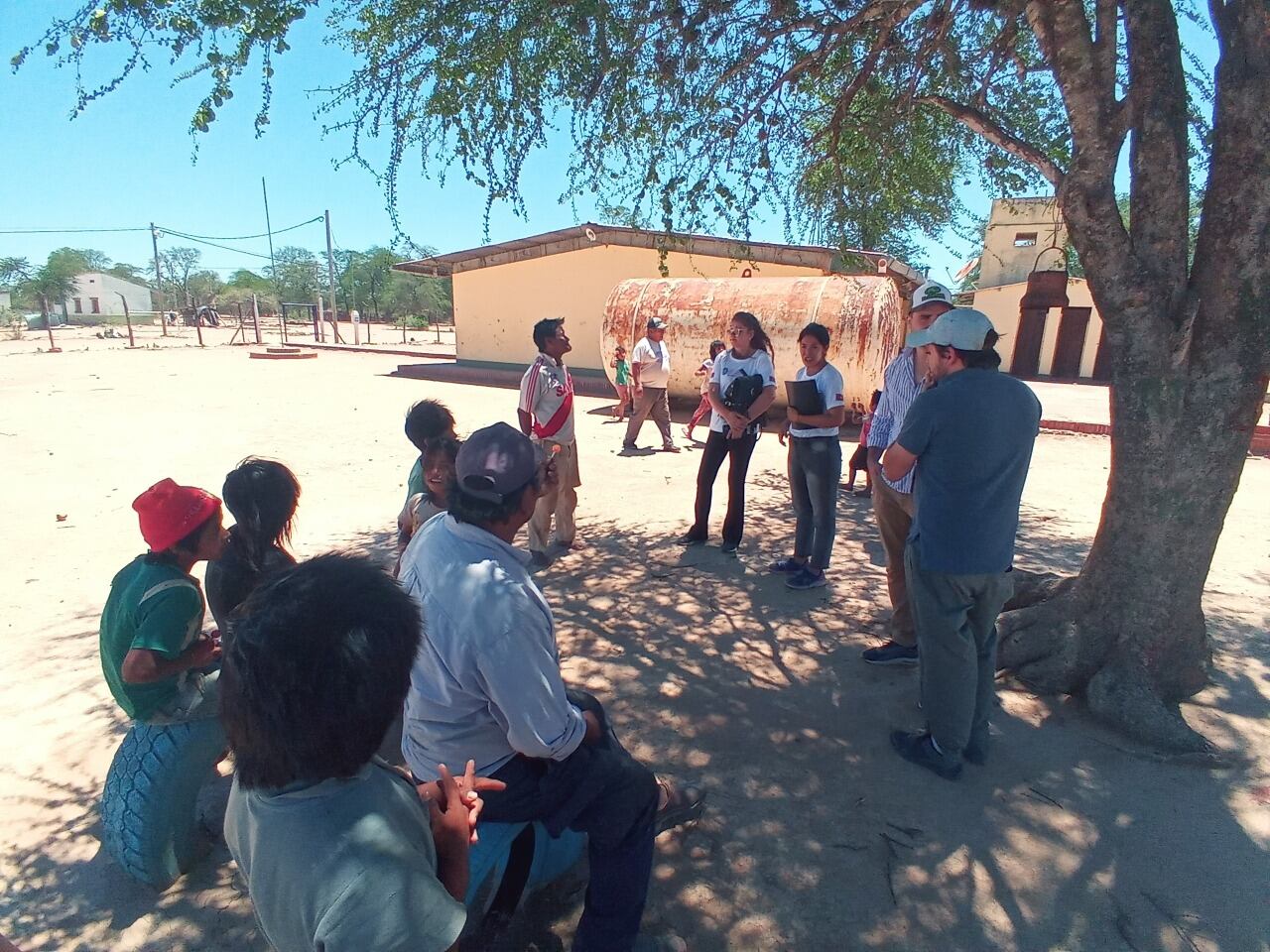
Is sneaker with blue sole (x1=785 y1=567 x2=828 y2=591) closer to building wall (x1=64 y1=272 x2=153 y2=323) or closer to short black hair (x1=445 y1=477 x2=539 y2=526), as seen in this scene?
short black hair (x1=445 y1=477 x2=539 y2=526)

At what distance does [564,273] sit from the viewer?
19797 millimetres

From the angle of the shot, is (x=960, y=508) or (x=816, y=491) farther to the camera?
(x=816, y=491)

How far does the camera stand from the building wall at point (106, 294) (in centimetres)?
7225

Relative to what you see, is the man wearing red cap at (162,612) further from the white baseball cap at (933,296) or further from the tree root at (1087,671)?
the tree root at (1087,671)

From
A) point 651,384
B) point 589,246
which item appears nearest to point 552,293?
point 589,246

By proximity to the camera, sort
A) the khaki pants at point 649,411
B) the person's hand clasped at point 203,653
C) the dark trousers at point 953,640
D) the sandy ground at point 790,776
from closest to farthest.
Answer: the sandy ground at point 790,776, the person's hand clasped at point 203,653, the dark trousers at point 953,640, the khaki pants at point 649,411

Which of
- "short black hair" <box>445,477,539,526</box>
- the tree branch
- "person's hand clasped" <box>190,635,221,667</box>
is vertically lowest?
"person's hand clasped" <box>190,635,221,667</box>

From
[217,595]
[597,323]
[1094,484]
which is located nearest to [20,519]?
[217,595]

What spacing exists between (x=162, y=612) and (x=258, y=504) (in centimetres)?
46

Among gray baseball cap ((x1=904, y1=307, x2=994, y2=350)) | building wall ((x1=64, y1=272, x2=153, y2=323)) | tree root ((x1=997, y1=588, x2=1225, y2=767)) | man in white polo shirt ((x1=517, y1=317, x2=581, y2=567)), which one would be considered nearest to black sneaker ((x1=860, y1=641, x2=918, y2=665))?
tree root ((x1=997, y1=588, x2=1225, y2=767))

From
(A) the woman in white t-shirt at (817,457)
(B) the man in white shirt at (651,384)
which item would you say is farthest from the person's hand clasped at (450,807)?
(B) the man in white shirt at (651,384)

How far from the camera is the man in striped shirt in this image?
3.68 m

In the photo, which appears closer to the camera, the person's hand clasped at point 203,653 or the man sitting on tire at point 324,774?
the man sitting on tire at point 324,774

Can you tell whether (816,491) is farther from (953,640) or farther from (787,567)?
(953,640)
